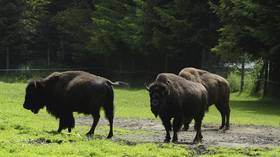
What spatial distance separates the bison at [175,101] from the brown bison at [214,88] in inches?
125

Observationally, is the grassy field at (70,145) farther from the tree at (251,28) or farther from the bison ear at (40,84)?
the tree at (251,28)

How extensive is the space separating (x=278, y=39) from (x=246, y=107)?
142 inches

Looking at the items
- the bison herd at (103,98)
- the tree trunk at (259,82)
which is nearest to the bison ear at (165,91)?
the bison herd at (103,98)

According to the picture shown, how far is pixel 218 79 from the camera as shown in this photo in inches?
802

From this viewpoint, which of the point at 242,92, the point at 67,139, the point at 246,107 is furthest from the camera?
the point at 242,92

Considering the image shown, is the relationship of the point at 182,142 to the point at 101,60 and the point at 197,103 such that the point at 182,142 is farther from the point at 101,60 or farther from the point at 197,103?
the point at 101,60

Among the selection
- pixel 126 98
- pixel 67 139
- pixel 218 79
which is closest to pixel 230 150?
pixel 67 139

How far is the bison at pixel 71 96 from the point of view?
1595cm

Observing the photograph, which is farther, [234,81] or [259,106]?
[234,81]

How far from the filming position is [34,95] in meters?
17.1

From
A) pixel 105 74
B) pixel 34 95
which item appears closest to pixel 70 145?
pixel 34 95

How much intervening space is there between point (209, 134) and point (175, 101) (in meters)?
3.49

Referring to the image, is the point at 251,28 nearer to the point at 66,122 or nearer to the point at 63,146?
the point at 66,122

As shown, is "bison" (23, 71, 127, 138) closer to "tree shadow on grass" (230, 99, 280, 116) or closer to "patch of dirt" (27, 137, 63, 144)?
"patch of dirt" (27, 137, 63, 144)
